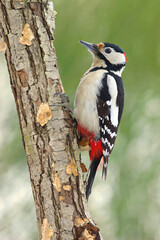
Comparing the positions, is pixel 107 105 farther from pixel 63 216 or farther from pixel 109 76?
pixel 63 216

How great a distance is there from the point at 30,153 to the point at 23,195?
138 centimetres

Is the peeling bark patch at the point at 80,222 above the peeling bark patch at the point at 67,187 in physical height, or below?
below

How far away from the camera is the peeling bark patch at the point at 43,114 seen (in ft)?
4.95

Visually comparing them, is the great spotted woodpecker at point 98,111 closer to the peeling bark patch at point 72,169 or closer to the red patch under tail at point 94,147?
the red patch under tail at point 94,147

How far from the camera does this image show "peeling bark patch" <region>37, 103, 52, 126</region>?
1508 millimetres

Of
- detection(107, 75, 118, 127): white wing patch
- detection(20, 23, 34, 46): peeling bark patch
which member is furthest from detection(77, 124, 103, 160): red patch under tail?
detection(20, 23, 34, 46): peeling bark patch

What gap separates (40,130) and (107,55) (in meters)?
0.97

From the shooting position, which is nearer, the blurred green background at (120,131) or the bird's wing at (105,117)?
the bird's wing at (105,117)

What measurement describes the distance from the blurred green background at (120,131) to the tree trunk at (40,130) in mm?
1287

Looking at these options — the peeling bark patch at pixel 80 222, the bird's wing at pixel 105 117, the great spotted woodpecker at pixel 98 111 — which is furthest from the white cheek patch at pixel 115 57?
the peeling bark patch at pixel 80 222

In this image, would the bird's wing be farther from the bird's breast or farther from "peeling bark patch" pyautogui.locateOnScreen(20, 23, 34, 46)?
"peeling bark patch" pyautogui.locateOnScreen(20, 23, 34, 46)

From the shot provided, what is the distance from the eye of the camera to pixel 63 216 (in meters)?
1.49

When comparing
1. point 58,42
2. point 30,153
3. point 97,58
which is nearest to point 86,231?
point 30,153

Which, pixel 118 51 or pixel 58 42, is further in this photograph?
pixel 58 42
